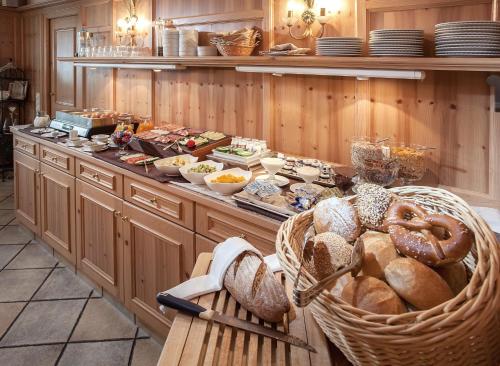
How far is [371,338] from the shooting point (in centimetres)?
61

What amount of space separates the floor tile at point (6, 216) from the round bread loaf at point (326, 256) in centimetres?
428

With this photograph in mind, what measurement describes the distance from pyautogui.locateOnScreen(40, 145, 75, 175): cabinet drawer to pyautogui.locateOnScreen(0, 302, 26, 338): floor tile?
0.95 metres

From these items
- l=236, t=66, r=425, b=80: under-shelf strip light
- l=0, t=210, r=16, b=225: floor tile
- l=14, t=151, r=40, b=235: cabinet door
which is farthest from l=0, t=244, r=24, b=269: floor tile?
l=236, t=66, r=425, b=80: under-shelf strip light

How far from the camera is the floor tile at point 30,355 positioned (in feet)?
7.40

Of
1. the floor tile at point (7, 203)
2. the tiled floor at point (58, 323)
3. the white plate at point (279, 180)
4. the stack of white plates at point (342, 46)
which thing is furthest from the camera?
the floor tile at point (7, 203)

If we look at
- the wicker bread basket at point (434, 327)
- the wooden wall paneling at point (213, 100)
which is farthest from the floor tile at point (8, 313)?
the wicker bread basket at point (434, 327)

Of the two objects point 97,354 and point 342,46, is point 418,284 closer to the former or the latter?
point 342,46

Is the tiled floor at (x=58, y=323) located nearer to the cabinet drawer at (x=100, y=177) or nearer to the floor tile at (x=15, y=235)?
the floor tile at (x=15, y=235)

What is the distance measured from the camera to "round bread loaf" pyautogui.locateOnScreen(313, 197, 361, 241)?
2.73ft

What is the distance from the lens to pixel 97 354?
2.34m

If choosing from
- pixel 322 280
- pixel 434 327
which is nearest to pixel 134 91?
pixel 322 280

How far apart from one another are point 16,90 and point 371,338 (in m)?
6.26

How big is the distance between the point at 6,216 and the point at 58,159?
5.65ft

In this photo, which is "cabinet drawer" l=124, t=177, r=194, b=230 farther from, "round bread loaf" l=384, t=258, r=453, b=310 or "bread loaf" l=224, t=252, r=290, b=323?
"round bread loaf" l=384, t=258, r=453, b=310
